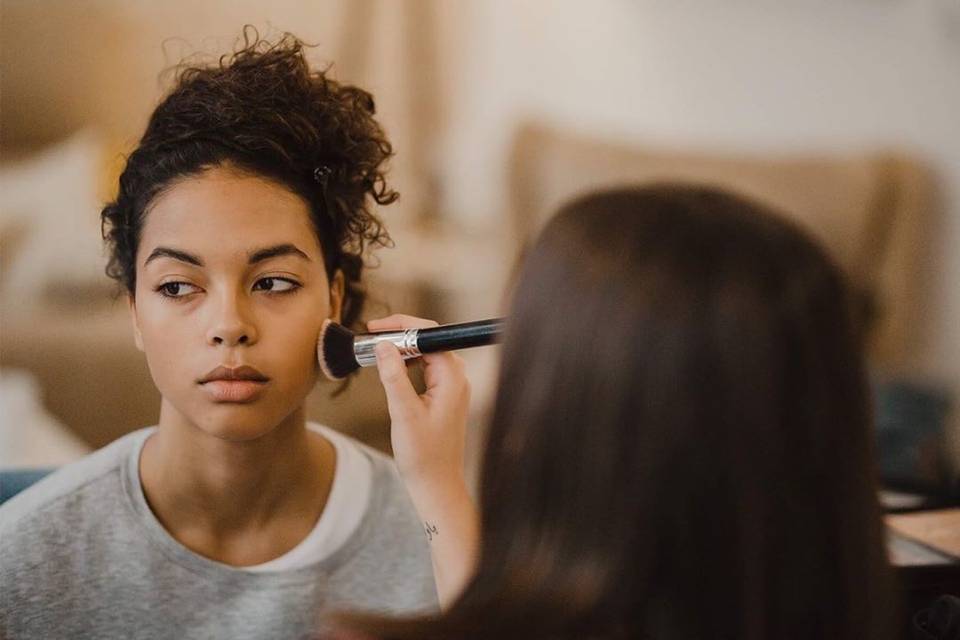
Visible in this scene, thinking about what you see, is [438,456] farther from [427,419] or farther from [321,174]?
[321,174]

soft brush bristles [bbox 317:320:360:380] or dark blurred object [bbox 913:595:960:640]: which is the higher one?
soft brush bristles [bbox 317:320:360:380]

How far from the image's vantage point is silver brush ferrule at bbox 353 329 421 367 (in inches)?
29.9

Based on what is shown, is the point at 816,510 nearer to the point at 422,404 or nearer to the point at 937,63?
the point at 422,404

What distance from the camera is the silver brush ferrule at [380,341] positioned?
76cm

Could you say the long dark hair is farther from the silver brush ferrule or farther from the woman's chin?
the woman's chin

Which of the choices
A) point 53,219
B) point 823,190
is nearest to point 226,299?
point 53,219

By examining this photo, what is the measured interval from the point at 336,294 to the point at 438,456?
211 mm

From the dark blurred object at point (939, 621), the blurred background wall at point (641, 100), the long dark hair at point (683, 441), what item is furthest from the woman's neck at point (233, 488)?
the blurred background wall at point (641, 100)

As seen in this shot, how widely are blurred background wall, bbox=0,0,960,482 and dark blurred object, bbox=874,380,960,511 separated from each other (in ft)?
0.10

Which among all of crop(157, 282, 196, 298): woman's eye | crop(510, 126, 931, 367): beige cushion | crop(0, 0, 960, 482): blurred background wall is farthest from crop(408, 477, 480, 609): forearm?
crop(510, 126, 931, 367): beige cushion

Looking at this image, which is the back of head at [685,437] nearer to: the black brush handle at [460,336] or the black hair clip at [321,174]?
the black brush handle at [460,336]

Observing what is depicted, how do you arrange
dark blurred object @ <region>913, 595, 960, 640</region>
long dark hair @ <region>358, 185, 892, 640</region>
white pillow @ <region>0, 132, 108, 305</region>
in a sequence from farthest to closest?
white pillow @ <region>0, 132, 108, 305</region> < dark blurred object @ <region>913, 595, 960, 640</region> < long dark hair @ <region>358, 185, 892, 640</region>

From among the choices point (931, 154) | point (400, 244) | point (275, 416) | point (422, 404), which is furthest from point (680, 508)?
Answer: point (931, 154)

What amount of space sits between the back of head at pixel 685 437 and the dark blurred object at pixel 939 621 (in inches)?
4.9
